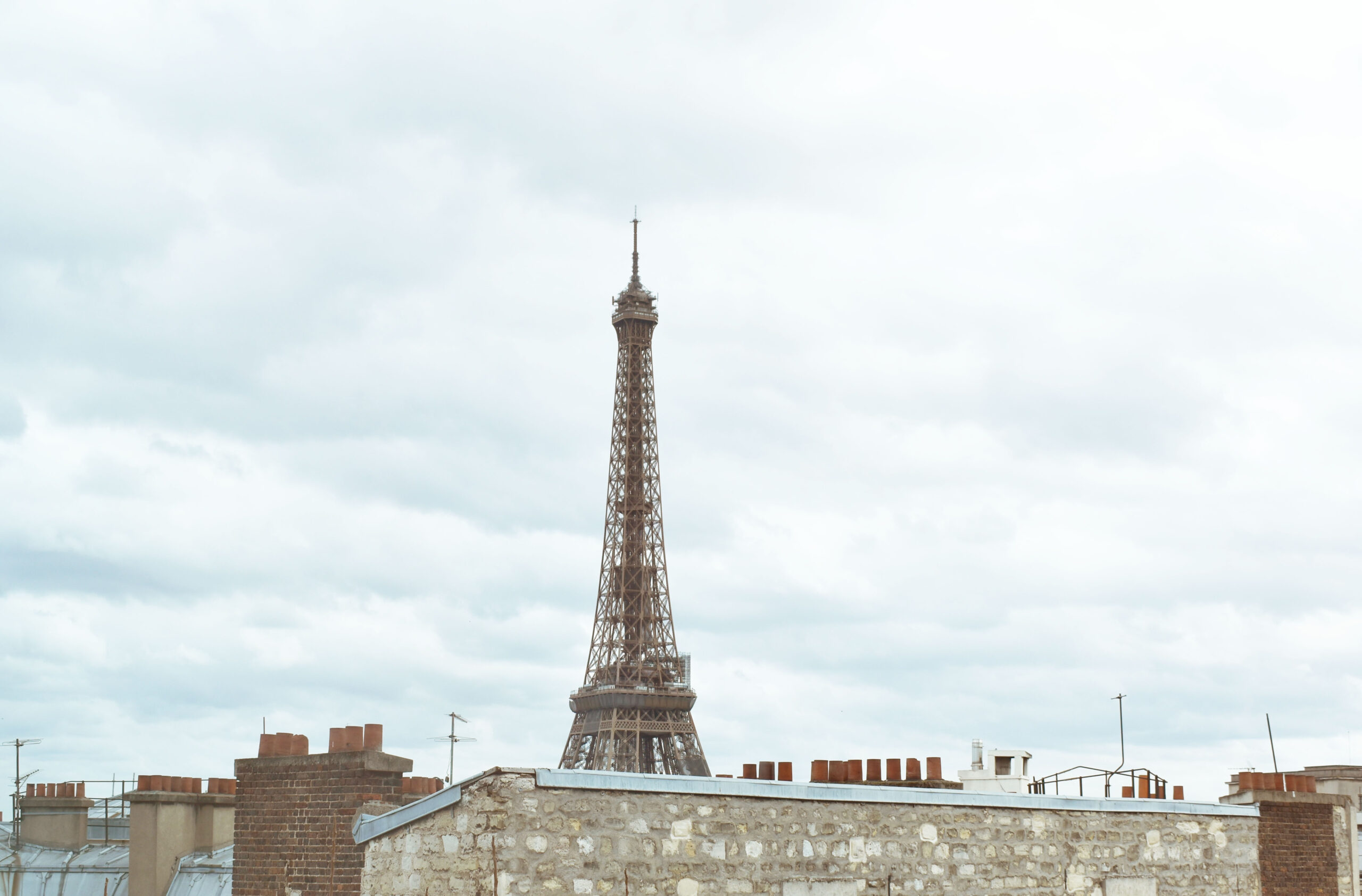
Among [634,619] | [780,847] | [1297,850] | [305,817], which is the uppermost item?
[634,619]

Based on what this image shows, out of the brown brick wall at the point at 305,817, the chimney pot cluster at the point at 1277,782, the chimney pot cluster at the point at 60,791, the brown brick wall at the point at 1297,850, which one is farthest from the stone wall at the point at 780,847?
the chimney pot cluster at the point at 60,791

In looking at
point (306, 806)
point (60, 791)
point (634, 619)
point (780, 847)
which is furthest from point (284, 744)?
point (634, 619)

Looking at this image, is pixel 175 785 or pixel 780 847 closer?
pixel 780 847

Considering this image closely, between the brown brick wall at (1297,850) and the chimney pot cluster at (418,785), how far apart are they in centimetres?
1048

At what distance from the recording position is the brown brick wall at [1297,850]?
17750 millimetres

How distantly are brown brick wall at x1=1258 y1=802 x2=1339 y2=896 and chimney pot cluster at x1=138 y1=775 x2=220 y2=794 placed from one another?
14310 mm

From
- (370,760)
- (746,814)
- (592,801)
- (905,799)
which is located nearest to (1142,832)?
(905,799)

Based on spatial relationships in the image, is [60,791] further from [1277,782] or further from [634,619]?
[634,619]

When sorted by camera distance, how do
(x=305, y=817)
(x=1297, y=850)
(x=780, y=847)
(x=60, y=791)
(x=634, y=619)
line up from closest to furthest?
(x=780, y=847) < (x=305, y=817) < (x=1297, y=850) < (x=60, y=791) < (x=634, y=619)

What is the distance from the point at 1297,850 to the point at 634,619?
5776 centimetres

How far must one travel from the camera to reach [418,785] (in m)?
13.7

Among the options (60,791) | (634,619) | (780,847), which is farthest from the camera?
(634,619)

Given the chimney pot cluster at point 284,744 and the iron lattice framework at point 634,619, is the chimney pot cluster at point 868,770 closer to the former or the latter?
the chimney pot cluster at point 284,744

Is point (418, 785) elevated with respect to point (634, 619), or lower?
lower
